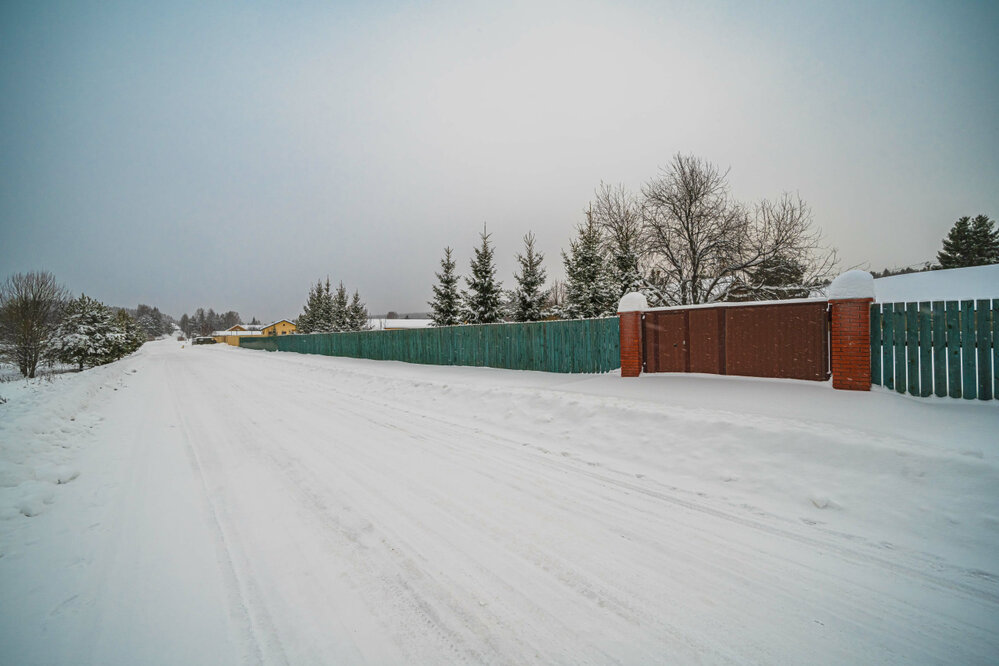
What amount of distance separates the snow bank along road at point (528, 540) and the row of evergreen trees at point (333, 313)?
3593cm

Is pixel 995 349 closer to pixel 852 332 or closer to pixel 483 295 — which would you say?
pixel 852 332

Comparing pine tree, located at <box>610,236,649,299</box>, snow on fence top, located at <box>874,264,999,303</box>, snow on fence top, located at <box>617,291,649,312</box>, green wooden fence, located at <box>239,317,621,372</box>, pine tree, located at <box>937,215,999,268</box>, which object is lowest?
green wooden fence, located at <box>239,317,621,372</box>

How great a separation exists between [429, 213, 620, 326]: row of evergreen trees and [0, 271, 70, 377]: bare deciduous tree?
2350cm

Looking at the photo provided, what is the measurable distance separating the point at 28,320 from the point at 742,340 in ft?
117

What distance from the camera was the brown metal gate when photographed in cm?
725

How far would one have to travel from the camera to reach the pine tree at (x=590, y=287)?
18.7 metres

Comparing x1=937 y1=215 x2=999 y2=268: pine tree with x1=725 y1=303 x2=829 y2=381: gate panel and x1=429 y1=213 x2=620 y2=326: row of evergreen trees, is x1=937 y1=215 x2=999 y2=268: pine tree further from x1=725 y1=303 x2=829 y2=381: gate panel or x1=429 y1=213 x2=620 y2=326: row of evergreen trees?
x1=725 y1=303 x2=829 y2=381: gate panel

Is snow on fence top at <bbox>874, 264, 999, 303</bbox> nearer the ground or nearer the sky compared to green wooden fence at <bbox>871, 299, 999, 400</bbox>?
nearer the sky

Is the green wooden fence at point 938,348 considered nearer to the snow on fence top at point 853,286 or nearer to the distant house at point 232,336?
the snow on fence top at point 853,286

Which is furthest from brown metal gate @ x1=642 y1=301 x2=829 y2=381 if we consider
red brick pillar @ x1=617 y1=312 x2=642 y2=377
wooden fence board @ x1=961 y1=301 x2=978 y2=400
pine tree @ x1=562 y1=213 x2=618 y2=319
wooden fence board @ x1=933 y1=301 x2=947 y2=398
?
pine tree @ x1=562 y1=213 x2=618 y2=319

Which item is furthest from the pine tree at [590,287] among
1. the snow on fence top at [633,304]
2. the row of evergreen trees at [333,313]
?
the row of evergreen trees at [333,313]

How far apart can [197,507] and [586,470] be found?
→ 3.99m

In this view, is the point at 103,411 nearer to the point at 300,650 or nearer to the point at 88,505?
the point at 88,505

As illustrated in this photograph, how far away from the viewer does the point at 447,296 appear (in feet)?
76.5
